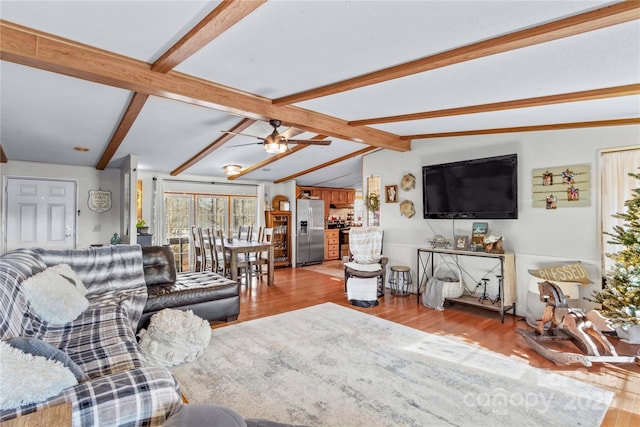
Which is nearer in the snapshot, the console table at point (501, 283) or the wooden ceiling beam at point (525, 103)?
the wooden ceiling beam at point (525, 103)

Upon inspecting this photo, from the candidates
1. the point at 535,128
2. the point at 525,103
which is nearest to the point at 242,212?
the point at 535,128

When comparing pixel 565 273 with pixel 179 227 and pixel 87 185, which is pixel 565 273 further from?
Answer: pixel 87 185

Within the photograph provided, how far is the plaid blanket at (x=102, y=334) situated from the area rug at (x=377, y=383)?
2.33ft

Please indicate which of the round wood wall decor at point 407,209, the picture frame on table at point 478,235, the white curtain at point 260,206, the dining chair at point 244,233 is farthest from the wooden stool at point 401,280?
the white curtain at point 260,206

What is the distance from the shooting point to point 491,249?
420 cm

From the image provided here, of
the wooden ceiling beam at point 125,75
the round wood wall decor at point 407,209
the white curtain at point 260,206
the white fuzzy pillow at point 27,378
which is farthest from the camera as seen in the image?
→ the white curtain at point 260,206

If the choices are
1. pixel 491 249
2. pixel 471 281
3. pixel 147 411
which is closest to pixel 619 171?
pixel 491 249

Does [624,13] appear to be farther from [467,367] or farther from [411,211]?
[411,211]

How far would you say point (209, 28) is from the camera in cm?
190

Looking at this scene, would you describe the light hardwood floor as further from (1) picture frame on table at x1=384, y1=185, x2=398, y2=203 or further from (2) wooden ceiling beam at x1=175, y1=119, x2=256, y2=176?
(2) wooden ceiling beam at x1=175, y1=119, x2=256, y2=176

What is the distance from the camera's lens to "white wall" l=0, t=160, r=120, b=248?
17.2 feet

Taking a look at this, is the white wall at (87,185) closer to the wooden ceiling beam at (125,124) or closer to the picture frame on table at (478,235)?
the wooden ceiling beam at (125,124)

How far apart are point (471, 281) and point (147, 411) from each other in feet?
14.4

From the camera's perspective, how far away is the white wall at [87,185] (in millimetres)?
5234
